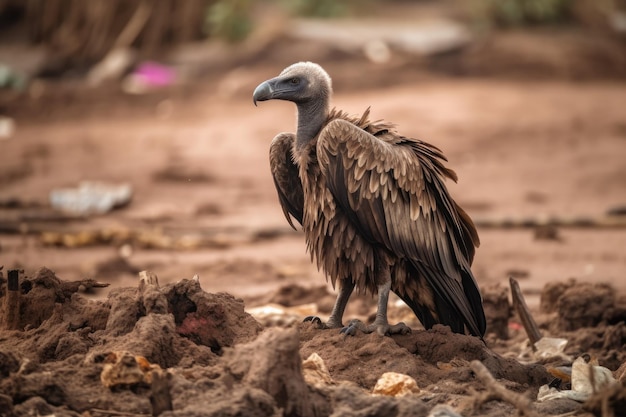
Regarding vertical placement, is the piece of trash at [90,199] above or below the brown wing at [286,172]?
below

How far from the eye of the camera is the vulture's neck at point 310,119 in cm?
623

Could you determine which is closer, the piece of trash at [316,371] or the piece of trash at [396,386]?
the piece of trash at [316,371]

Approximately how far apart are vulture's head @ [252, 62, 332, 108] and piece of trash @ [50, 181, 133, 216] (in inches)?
260

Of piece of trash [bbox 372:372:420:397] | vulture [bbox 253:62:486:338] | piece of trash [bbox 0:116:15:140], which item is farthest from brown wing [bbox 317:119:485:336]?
piece of trash [bbox 0:116:15:140]

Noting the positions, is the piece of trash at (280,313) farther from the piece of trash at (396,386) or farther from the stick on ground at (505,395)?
the stick on ground at (505,395)

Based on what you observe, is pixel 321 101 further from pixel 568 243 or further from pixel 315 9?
pixel 315 9

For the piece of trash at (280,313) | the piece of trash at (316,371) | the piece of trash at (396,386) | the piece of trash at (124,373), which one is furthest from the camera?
the piece of trash at (280,313)

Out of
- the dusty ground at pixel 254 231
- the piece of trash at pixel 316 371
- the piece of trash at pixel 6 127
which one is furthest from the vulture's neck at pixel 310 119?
the piece of trash at pixel 6 127

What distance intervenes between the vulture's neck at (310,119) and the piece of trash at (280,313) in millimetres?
1309

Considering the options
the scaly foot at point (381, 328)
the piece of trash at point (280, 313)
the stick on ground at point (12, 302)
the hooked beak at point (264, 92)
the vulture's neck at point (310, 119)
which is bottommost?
the piece of trash at point (280, 313)

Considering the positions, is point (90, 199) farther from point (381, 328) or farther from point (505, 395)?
point (505, 395)

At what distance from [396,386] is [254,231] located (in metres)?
6.46

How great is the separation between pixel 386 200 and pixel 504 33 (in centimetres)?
1571

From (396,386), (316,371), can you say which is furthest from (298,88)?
(396,386)
